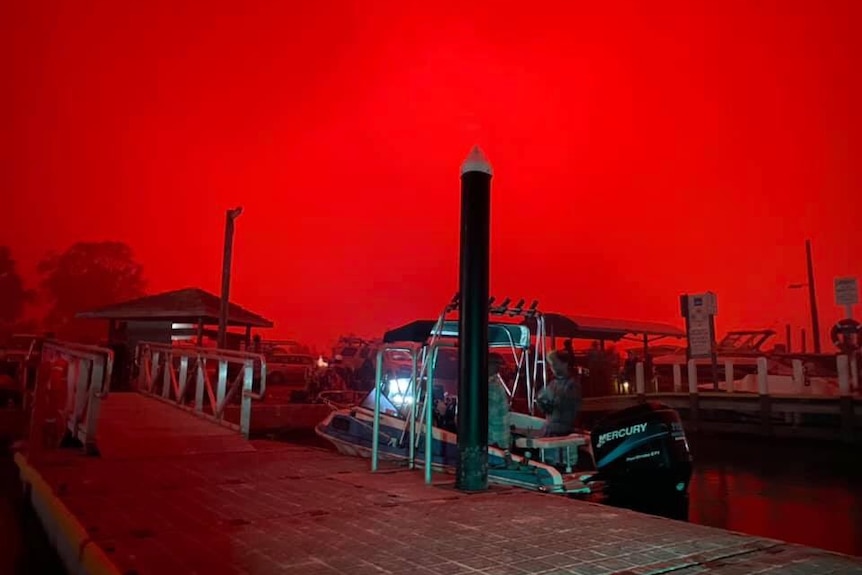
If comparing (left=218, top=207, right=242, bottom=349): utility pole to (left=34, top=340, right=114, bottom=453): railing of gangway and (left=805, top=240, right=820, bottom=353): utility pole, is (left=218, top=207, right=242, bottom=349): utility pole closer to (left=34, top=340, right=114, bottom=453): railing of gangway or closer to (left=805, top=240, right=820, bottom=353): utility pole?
(left=34, top=340, right=114, bottom=453): railing of gangway

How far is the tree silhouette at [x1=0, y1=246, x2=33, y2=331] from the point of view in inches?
1585

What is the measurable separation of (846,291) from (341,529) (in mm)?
16957

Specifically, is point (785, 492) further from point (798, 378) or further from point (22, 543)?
point (798, 378)

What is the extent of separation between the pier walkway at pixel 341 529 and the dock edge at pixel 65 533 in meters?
0.02

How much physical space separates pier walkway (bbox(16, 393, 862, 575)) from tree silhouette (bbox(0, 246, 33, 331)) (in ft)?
131

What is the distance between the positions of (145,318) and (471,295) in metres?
18.4

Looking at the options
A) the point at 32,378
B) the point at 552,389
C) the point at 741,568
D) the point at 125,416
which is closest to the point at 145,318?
the point at 32,378

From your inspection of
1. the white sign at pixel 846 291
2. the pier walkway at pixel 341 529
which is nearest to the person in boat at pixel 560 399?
the pier walkway at pixel 341 529

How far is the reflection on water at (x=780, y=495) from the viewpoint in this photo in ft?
23.9

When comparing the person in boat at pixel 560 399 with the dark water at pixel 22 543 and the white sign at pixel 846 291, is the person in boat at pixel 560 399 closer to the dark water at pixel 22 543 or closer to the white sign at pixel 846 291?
the dark water at pixel 22 543

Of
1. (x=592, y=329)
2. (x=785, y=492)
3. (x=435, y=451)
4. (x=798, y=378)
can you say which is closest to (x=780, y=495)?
(x=785, y=492)

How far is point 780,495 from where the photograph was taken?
9.24 metres

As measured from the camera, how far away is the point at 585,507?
16.7 ft

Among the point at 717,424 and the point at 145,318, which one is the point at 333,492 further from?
the point at 145,318
